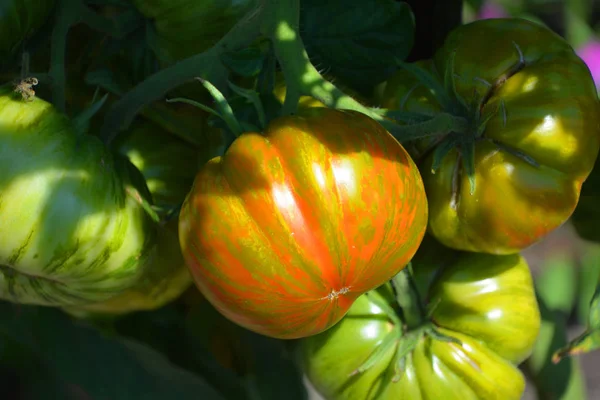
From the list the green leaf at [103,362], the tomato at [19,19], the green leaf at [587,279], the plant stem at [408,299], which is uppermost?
the tomato at [19,19]

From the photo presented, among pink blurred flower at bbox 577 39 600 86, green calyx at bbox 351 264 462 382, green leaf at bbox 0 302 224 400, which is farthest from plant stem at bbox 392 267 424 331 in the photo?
pink blurred flower at bbox 577 39 600 86

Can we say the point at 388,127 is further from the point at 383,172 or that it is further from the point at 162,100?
the point at 162,100

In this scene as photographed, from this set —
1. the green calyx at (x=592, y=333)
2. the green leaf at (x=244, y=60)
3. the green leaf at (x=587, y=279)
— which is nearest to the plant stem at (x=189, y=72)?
the green leaf at (x=244, y=60)

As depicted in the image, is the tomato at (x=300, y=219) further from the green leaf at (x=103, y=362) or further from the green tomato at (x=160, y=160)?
the green leaf at (x=103, y=362)

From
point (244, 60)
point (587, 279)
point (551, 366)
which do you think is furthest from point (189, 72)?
point (587, 279)

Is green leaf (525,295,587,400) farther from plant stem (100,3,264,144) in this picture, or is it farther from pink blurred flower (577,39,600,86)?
plant stem (100,3,264,144)

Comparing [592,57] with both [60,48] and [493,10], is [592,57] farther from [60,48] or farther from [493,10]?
[60,48]
